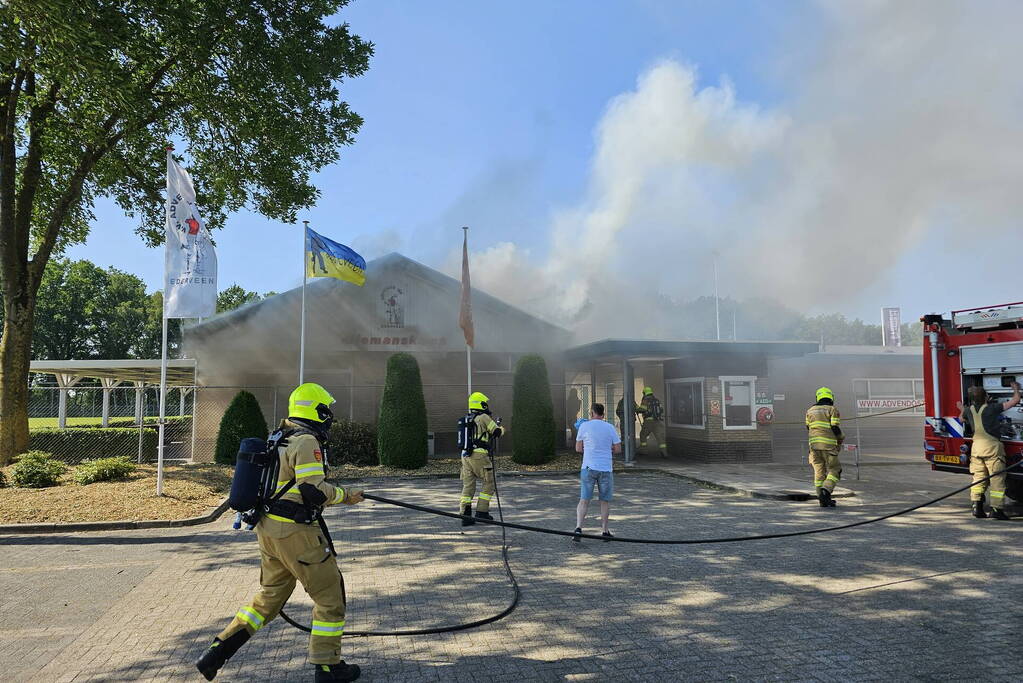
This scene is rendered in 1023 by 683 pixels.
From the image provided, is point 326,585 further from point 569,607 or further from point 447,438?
point 447,438

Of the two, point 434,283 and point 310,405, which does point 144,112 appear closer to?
point 434,283

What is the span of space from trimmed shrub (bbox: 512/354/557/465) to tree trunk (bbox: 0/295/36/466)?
10236 millimetres

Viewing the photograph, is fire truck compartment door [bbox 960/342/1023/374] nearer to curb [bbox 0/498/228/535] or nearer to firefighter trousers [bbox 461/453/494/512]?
firefighter trousers [bbox 461/453/494/512]

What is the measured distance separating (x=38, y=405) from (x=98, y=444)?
25580mm

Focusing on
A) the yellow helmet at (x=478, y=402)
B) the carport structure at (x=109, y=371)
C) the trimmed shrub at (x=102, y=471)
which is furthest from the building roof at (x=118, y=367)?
the yellow helmet at (x=478, y=402)

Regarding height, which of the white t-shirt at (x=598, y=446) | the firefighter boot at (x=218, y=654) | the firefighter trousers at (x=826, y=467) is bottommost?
the firefighter boot at (x=218, y=654)

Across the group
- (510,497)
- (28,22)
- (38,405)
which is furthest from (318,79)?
(38,405)

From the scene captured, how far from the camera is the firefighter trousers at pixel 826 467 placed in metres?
9.25

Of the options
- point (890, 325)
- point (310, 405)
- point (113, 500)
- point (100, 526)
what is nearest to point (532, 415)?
point (113, 500)

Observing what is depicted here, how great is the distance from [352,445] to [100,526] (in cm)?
762

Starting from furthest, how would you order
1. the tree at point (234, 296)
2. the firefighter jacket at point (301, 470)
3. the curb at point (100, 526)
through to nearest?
1. the tree at point (234, 296)
2. the curb at point (100, 526)
3. the firefighter jacket at point (301, 470)

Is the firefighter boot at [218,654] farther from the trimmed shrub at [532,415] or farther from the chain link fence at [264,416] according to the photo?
the chain link fence at [264,416]

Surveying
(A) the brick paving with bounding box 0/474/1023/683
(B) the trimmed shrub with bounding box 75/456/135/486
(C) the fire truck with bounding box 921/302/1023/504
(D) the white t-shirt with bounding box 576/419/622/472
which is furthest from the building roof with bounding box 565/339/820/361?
(B) the trimmed shrub with bounding box 75/456/135/486

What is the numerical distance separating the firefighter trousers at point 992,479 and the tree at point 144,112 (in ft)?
45.8
